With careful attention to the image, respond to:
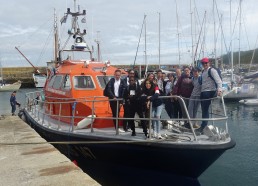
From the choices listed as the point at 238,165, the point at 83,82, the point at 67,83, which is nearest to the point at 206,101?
the point at 83,82

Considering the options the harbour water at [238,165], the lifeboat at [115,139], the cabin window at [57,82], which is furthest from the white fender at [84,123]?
the harbour water at [238,165]

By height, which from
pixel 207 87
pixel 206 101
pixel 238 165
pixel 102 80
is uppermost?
pixel 102 80

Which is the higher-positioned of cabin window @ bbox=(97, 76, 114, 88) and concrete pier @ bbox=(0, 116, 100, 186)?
cabin window @ bbox=(97, 76, 114, 88)

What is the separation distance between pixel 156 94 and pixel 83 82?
311 centimetres

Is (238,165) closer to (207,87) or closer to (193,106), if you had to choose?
(193,106)

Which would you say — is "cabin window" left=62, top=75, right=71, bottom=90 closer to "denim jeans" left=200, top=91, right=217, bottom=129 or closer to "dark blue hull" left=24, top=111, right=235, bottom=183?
"dark blue hull" left=24, top=111, right=235, bottom=183

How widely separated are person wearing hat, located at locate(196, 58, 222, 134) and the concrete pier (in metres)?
2.73

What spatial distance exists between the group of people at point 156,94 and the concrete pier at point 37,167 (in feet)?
4.80

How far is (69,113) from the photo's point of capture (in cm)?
866

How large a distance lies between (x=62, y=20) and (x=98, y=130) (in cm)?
582

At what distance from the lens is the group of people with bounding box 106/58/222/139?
6352 millimetres

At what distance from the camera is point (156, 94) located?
6121mm

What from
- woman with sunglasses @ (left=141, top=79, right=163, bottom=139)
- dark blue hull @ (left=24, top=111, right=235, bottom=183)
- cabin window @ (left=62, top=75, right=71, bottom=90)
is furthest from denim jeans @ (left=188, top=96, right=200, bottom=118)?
cabin window @ (left=62, top=75, right=71, bottom=90)

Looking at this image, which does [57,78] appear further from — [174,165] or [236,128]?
[236,128]
